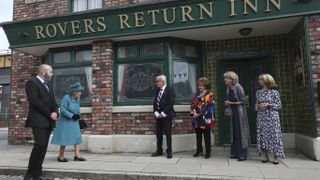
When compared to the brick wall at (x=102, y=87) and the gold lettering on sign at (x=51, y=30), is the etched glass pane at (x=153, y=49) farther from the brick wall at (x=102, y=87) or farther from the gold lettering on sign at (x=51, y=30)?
the gold lettering on sign at (x=51, y=30)

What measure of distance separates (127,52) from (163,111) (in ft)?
7.76

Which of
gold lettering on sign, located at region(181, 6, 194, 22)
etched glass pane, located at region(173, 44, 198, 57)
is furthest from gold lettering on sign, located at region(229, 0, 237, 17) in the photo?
etched glass pane, located at region(173, 44, 198, 57)

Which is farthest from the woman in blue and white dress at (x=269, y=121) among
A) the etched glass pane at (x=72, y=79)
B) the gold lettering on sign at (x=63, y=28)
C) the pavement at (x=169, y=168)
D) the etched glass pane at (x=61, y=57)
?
the etched glass pane at (x=61, y=57)

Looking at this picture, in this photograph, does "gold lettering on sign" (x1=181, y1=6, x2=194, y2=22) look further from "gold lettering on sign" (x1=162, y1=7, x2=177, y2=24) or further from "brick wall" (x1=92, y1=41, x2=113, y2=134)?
"brick wall" (x1=92, y1=41, x2=113, y2=134)

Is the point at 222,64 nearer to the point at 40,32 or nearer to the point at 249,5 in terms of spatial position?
the point at 249,5

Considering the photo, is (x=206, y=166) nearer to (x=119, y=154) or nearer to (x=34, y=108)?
(x=119, y=154)

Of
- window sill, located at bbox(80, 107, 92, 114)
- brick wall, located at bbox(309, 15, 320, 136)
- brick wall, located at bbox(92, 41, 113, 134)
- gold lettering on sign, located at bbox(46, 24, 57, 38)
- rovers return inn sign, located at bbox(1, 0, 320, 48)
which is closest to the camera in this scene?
brick wall, located at bbox(309, 15, 320, 136)

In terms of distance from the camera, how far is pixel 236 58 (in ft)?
29.2

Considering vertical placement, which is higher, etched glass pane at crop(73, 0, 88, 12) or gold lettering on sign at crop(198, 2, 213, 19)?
etched glass pane at crop(73, 0, 88, 12)

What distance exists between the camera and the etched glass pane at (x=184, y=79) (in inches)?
344

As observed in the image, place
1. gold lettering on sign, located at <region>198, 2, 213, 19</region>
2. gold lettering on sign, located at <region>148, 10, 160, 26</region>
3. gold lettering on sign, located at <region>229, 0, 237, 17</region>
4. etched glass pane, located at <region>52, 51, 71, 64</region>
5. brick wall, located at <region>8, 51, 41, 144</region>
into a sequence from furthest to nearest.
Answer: brick wall, located at <region>8, 51, 41, 144</region> < etched glass pane, located at <region>52, 51, 71, 64</region> < gold lettering on sign, located at <region>148, 10, 160, 26</region> < gold lettering on sign, located at <region>198, 2, 213, 19</region> < gold lettering on sign, located at <region>229, 0, 237, 17</region>

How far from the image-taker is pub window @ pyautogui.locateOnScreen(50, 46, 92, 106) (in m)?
9.38

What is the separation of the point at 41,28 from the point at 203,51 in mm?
4638

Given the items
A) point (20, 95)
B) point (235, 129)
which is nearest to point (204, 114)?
point (235, 129)
